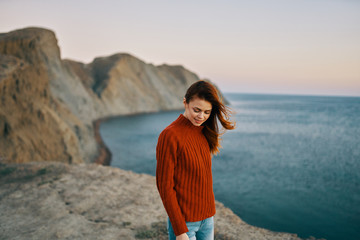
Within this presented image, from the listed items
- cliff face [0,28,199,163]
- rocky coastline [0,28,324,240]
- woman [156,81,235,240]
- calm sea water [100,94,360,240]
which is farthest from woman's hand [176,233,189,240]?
cliff face [0,28,199,163]

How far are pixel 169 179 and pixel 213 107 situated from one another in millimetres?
754

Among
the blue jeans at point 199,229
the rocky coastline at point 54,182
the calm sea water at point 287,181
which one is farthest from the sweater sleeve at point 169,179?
the calm sea water at point 287,181

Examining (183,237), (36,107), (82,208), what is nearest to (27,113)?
(36,107)

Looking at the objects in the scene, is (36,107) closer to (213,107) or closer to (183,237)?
(213,107)

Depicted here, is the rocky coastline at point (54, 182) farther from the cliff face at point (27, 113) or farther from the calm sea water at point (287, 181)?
the calm sea water at point (287, 181)

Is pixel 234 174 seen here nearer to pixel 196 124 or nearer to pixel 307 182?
pixel 307 182

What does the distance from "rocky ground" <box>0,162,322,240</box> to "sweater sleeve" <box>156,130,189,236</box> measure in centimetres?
325

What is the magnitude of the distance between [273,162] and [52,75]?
71.1ft

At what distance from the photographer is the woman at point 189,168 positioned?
181 centimetres

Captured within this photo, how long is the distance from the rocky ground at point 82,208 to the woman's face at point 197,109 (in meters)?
3.60

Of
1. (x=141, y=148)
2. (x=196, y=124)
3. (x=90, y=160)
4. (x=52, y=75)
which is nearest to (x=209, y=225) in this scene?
(x=196, y=124)

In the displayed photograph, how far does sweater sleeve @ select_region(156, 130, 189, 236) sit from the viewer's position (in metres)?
1.80

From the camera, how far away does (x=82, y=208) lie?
5.77 metres

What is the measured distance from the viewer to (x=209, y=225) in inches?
82.3
